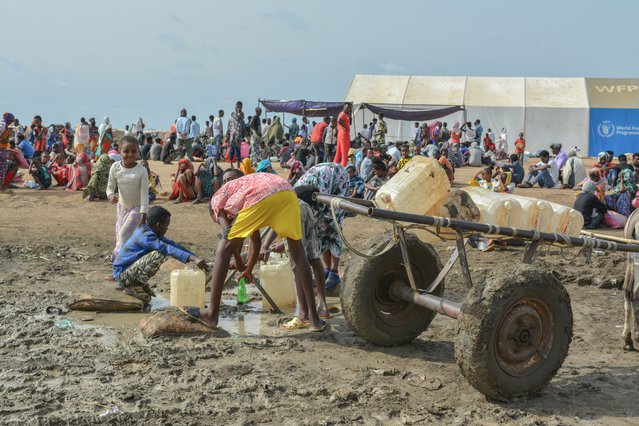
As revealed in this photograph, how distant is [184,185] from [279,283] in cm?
838

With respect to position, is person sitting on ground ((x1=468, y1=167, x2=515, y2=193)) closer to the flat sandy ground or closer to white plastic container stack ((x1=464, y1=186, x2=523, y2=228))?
the flat sandy ground

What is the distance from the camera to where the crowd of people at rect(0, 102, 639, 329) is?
6.35m

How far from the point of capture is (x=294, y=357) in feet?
18.6

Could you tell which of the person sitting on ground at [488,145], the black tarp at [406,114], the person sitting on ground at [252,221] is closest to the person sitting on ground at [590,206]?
the person sitting on ground at [252,221]

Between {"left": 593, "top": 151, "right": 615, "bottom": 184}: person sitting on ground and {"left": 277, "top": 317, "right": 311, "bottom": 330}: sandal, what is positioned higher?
{"left": 593, "top": 151, "right": 615, "bottom": 184}: person sitting on ground

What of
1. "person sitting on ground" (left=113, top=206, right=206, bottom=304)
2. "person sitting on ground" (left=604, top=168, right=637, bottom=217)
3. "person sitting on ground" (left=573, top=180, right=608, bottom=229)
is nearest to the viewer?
"person sitting on ground" (left=113, top=206, right=206, bottom=304)

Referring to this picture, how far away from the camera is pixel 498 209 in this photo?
6555 mm

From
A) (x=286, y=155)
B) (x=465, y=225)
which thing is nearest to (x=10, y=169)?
(x=286, y=155)

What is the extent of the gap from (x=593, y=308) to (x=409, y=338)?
8.47ft

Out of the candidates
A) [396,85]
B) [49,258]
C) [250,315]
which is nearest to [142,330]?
[250,315]

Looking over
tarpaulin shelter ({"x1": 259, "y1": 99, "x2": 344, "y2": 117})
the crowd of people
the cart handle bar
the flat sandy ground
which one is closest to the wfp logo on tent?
the crowd of people

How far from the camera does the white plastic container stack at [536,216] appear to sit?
6645 millimetres

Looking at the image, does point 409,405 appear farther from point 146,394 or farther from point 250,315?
point 250,315

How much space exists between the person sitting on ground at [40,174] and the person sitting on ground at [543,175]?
11.3m
